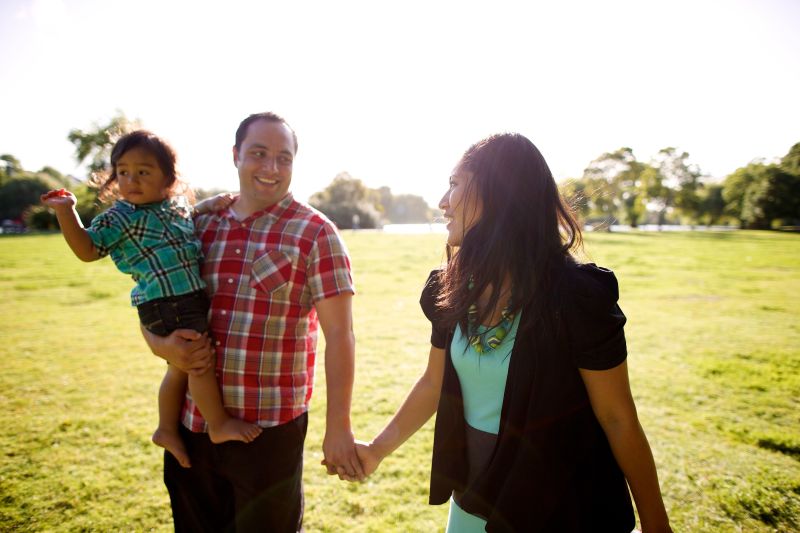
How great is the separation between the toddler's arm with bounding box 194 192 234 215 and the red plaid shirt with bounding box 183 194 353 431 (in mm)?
346

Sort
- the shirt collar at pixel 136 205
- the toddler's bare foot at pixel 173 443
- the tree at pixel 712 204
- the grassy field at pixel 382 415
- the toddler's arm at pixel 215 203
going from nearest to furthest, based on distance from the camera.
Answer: the toddler's bare foot at pixel 173 443 < the shirt collar at pixel 136 205 < the toddler's arm at pixel 215 203 < the grassy field at pixel 382 415 < the tree at pixel 712 204

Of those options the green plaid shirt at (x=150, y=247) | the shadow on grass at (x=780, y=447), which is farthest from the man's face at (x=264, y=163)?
the shadow on grass at (x=780, y=447)

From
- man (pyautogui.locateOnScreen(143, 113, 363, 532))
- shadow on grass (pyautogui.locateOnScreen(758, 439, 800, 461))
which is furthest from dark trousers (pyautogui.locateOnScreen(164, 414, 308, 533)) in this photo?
shadow on grass (pyautogui.locateOnScreen(758, 439, 800, 461))

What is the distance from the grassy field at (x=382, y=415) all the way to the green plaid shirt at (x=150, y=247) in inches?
95.2

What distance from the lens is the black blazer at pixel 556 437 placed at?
55.7 inches

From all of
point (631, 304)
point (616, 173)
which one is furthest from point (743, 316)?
point (616, 173)

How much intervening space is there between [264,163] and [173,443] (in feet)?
5.09

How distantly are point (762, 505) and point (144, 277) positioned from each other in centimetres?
506

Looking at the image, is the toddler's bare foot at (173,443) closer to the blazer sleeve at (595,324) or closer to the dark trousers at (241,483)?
the dark trousers at (241,483)

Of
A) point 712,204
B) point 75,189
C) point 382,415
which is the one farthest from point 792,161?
point 75,189

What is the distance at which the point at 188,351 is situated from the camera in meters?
2.03

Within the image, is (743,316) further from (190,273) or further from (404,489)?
(190,273)

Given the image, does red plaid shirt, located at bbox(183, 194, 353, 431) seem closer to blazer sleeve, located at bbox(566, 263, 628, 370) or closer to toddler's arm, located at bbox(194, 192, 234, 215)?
toddler's arm, located at bbox(194, 192, 234, 215)

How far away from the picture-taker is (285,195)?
2.27 m
